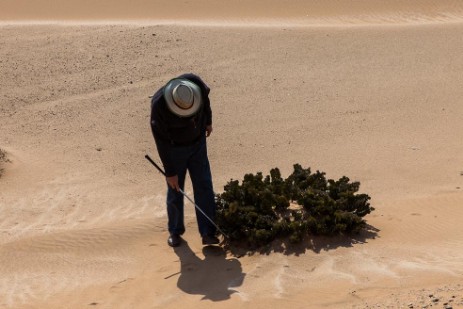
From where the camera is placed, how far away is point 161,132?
712 centimetres

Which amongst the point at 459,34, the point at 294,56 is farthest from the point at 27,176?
the point at 459,34

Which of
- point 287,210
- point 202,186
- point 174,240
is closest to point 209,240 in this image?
point 174,240

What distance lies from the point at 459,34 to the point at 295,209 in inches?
383

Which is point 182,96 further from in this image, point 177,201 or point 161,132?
point 177,201

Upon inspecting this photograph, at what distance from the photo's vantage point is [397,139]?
37.1 feet

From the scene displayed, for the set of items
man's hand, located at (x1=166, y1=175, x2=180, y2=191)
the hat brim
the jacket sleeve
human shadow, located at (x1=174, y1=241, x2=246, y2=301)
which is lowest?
human shadow, located at (x1=174, y1=241, x2=246, y2=301)

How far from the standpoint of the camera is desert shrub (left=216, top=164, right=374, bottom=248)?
7430mm

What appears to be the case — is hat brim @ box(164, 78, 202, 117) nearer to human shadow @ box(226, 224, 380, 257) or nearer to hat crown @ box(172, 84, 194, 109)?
hat crown @ box(172, 84, 194, 109)

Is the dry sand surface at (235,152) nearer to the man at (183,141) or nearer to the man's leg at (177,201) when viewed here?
the man's leg at (177,201)

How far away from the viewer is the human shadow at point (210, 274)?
673 cm

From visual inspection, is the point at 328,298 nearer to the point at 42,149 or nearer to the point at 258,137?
the point at 258,137

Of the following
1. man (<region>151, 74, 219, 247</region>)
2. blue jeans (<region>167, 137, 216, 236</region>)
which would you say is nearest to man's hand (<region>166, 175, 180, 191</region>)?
man (<region>151, 74, 219, 247</region>)

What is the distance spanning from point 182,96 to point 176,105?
10 cm

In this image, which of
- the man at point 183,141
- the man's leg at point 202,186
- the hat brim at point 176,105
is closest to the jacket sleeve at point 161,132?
the man at point 183,141
